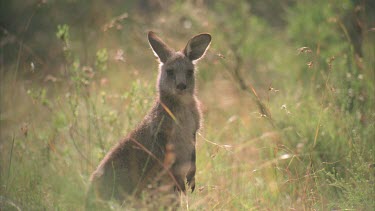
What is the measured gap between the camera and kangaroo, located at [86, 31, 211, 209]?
17.1 feet

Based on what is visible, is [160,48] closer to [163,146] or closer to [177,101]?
[177,101]

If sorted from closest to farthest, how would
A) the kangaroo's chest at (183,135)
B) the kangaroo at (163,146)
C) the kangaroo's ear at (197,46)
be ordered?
the kangaroo at (163,146), the kangaroo's chest at (183,135), the kangaroo's ear at (197,46)

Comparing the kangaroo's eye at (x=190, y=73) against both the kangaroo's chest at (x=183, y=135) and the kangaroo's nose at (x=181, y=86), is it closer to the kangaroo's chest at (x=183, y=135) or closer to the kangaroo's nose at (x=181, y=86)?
the kangaroo's nose at (x=181, y=86)

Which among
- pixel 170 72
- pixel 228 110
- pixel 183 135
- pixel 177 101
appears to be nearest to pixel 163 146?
pixel 183 135

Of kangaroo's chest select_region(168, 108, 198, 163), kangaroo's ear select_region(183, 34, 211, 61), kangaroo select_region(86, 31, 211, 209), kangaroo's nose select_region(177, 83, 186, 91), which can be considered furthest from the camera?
kangaroo's ear select_region(183, 34, 211, 61)

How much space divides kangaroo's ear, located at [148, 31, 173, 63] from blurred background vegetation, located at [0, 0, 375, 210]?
12.5 inches

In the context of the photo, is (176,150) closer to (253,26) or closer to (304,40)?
(304,40)

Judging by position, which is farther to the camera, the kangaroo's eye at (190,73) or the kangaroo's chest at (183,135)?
the kangaroo's eye at (190,73)

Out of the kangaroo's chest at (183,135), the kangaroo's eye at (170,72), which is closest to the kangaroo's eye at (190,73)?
the kangaroo's eye at (170,72)

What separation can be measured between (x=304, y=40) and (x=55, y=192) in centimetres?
479

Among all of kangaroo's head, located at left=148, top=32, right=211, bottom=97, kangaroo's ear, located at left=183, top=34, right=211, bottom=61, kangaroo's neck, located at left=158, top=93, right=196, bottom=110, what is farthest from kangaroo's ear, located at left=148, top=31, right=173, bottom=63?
kangaroo's neck, located at left=158, top=93, right=196, bottom=110

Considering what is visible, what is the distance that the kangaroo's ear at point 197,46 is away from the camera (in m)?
5.82

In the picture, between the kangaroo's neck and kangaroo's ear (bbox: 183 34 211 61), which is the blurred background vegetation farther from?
the kangaroo's neck

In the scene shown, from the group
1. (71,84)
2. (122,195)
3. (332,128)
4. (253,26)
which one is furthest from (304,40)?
(122,195)
